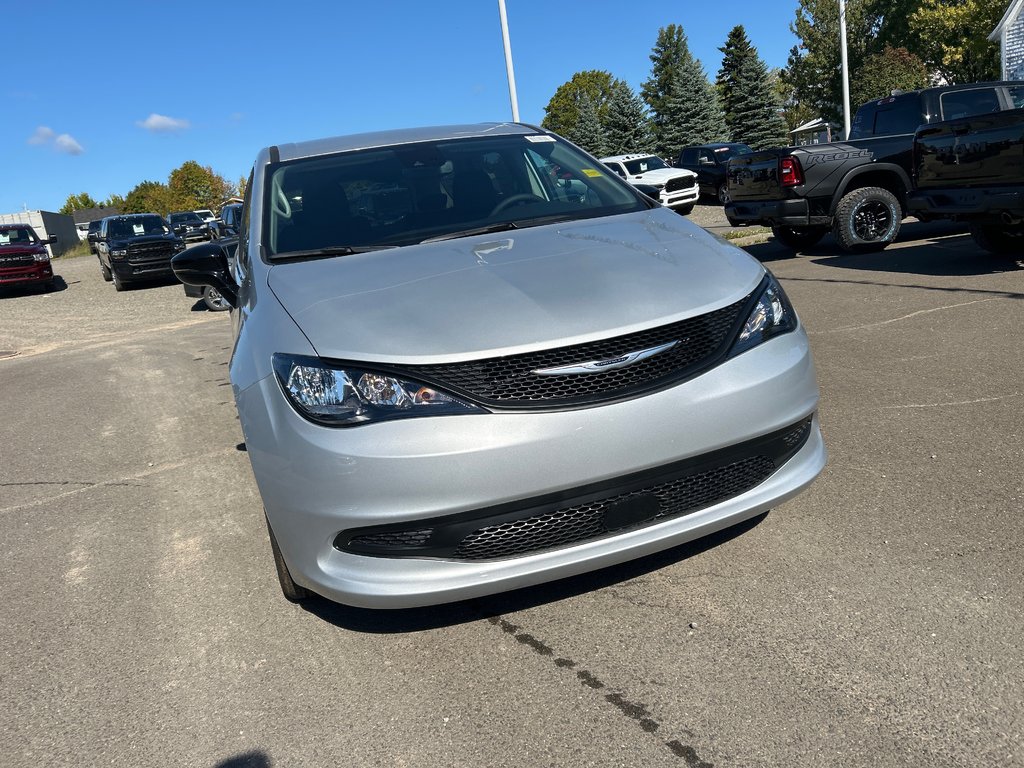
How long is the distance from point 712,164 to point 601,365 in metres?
23.8

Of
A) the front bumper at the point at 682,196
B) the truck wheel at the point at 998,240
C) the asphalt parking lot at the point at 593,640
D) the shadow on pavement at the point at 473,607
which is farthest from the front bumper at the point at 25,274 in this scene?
the shadow on pavement at the point at 473,607

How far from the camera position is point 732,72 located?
63.4m

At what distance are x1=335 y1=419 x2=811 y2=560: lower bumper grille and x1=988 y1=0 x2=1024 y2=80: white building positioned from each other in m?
29.7

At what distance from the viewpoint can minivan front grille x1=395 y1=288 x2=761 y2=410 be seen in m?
2.52

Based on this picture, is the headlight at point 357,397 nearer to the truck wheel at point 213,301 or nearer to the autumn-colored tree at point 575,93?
the truck wheel at point 213,301

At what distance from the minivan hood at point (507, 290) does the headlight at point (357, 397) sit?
61 millimetres

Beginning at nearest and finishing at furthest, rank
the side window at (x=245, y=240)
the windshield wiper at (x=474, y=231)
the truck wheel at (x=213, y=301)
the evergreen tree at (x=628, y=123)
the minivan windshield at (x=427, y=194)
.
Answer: the windshield wiper at (x=474, y=231)
the minivan windshield at (x=427, y=194)
the side window at (x=245, y=240)
the truck wheel at (x=213, y=301)
the evergreen tree at (x=628, y=123)

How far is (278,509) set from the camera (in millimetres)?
2697

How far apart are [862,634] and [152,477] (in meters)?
4.15

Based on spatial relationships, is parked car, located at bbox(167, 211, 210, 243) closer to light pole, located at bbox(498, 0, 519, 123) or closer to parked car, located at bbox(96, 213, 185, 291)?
parked car, located at bbox(96, 213, 185, 291)

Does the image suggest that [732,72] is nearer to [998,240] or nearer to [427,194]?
[998,240]

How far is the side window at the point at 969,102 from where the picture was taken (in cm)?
1006

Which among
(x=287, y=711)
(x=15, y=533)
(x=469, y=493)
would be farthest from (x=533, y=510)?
(x=15, y=533)

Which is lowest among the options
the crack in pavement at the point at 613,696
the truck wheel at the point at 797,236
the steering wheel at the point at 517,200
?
the crack in pavement at the point at 613,696
